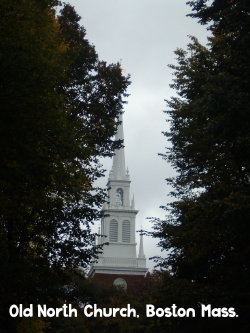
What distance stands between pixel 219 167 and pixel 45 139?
620cm

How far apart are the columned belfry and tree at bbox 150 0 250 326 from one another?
40231 mm

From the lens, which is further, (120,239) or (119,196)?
(119,196)

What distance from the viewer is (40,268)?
47.9 ft

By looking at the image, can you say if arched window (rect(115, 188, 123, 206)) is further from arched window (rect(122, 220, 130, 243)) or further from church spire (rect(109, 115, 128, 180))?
arched window (rect(122, 220, 130, 243))

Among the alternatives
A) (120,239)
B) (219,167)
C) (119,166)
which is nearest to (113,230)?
(120,239)

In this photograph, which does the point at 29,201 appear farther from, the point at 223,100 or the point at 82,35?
the point at 82,35

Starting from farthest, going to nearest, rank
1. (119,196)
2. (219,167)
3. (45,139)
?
1. (119,196)
2. (219,167)
3. (45,139)

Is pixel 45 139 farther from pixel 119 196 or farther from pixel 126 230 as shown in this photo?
pixel 119 196

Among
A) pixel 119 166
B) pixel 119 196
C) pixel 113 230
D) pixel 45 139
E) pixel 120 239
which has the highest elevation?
pixel 119 166

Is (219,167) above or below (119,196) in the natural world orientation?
below

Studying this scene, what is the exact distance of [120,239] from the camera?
61.8 m

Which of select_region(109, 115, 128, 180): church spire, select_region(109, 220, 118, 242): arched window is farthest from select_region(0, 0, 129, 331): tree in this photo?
select_region(109, 115, 128, 180): church spire

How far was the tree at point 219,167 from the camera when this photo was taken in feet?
34.9

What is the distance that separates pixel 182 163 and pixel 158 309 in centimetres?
601
